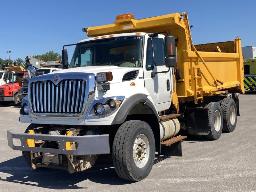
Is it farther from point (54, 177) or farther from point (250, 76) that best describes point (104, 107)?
point (250, 76)

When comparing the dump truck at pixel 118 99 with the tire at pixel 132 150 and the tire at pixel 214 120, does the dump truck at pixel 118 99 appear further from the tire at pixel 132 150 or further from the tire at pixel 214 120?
the tire at pixel 214 120

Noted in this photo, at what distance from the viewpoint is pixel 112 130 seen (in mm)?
7121

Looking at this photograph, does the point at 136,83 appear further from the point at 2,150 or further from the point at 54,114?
the point at 2,150

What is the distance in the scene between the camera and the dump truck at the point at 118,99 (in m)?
6.70

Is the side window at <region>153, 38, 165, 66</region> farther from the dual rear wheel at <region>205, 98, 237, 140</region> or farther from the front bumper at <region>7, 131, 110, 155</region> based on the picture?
the dual rear wheel at <region>205, 98, 237, 140</region>

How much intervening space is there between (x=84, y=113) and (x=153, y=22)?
3.43m

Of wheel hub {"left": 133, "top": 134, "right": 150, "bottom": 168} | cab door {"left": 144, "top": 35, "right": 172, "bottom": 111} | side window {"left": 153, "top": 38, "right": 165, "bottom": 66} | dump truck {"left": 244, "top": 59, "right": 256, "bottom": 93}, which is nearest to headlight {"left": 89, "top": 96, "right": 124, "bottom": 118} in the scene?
wheel hub {"left": 133, "top": 134, "right": 150, "bottom": 168}

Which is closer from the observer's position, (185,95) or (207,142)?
(185,95)

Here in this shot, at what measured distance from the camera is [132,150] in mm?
6859

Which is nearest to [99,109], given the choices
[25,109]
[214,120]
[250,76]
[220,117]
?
[25,109]

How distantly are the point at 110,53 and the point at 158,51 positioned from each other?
3.16 ft

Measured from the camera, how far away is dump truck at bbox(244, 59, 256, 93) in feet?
94.5

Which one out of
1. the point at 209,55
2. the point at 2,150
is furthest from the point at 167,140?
the point at 2,150

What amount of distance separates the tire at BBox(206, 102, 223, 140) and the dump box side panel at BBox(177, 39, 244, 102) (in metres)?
0.36
